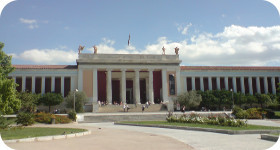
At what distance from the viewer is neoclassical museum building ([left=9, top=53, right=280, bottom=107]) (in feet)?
155

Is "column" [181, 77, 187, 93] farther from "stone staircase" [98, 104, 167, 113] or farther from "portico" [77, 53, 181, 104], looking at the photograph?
"stone staircase" [98, 104, 167, 113]

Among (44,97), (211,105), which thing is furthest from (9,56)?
(211,105)

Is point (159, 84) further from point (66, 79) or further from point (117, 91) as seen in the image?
point (66, 79)

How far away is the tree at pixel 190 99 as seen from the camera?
146 ft

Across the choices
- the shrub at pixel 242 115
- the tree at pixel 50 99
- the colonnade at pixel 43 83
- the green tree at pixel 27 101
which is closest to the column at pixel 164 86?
the colonnade at pixel 43 83

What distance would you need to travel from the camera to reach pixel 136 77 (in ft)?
160

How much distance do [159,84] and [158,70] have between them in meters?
3.36

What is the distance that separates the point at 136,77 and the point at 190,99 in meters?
12.0

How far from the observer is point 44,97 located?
42.9m

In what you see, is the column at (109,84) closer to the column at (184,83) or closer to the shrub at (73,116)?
the column at (184,83)

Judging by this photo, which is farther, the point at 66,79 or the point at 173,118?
the point at 66,79

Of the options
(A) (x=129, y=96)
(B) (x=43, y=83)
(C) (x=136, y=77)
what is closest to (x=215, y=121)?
(C) (x=136, y=77)

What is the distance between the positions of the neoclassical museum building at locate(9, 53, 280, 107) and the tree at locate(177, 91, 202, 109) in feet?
13.9

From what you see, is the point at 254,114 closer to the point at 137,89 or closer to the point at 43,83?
the point at 137,89
